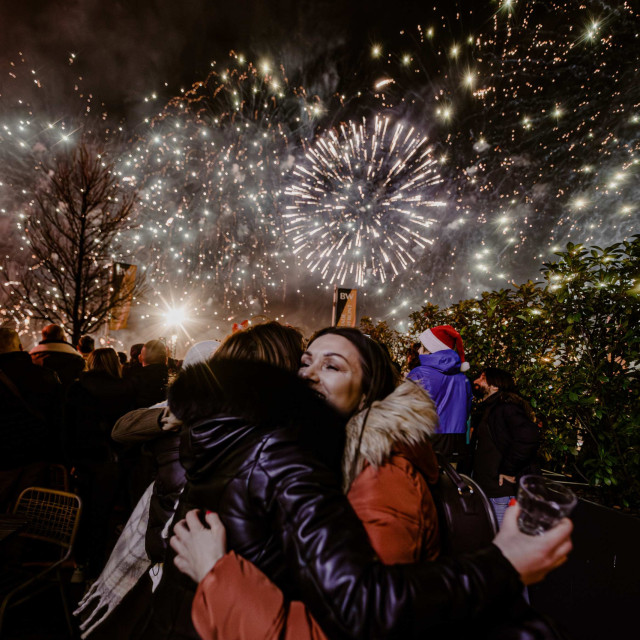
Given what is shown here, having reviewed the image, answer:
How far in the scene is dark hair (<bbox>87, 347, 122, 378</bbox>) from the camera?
4608 millimetres

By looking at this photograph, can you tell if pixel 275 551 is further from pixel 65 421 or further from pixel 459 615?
pixel 65 421

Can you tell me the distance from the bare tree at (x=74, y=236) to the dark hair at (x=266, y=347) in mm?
10606

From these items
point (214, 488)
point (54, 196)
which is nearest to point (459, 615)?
point (214, 488)

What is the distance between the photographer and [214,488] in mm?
1202

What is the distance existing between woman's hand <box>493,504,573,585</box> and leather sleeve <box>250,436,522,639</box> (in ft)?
0.14

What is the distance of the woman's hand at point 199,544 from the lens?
1.10m

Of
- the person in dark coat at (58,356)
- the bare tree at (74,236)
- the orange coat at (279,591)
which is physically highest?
the bare tree at (74,236)

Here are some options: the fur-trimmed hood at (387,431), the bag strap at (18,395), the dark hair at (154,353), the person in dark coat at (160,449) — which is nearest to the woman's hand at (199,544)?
the fur-trimmed hood at (387,431)

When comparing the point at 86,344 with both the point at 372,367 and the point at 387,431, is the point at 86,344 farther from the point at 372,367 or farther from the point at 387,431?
the point at 387,431

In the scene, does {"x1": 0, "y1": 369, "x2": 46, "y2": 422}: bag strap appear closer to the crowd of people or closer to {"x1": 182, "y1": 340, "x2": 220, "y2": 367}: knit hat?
the crowd of people

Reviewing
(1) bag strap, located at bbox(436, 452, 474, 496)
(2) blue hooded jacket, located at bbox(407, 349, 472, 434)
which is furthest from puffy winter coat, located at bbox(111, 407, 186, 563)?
(2) blue hooded jacket, located at bbox(407, 349, 472, 434)

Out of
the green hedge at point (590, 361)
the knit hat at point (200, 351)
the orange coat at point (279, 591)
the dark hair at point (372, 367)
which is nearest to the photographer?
the orange coat at point (279, 591)

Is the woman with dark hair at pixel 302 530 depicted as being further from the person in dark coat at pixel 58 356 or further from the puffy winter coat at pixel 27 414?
the person in dark coat at pixel 58 356

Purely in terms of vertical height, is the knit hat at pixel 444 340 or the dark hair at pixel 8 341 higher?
the knit hat at pixel 444 340
